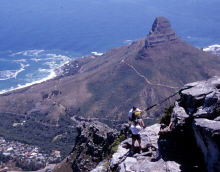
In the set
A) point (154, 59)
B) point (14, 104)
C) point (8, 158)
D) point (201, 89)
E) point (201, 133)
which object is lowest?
point (8, 158)

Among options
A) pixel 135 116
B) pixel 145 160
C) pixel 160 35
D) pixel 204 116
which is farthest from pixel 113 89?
pixel 204 116

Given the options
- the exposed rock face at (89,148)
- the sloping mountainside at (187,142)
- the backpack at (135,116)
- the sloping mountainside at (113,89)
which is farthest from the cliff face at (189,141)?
the sloping mountainside at (113,89)

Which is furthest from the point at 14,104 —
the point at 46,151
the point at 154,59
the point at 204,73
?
the point at 204,73

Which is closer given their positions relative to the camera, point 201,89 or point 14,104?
point 201,89

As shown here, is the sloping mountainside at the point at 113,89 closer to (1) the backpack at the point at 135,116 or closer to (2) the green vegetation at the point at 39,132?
(2) the green vegetation at the point at 39,132

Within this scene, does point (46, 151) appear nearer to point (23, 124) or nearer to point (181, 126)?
point (23, 124)

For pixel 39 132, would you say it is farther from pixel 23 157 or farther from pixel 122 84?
pixel 122 84

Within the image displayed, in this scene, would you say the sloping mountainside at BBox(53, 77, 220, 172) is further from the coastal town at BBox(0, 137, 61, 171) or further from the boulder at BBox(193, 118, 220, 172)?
the coastal town at BBox(0, 137, 61, 171)
